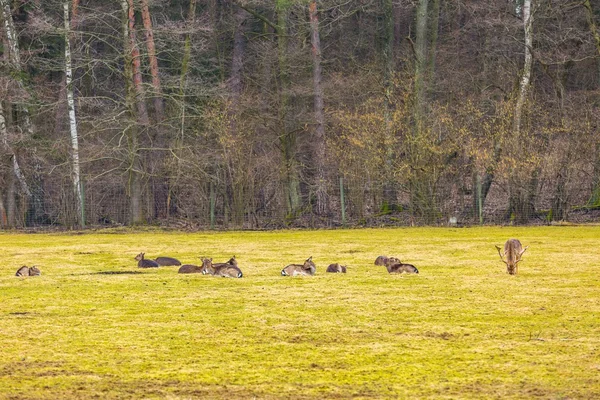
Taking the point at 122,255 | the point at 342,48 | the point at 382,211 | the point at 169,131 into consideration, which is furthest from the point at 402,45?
the point at 122,255

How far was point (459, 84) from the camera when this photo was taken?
36.0 metres

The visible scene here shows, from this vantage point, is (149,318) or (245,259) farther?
(245,259)

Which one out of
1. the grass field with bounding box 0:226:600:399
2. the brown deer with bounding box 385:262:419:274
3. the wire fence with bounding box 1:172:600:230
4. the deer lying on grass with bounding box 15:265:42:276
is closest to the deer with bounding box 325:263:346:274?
the grass field with bounding box 0:226:600:399

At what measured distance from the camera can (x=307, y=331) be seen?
31.4ft

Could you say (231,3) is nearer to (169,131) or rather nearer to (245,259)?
(169,131)

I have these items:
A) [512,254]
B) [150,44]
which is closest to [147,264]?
[512,254]

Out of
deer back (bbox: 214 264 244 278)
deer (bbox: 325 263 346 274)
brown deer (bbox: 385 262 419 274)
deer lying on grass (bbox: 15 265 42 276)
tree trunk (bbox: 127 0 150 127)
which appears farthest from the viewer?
tree trunk (bbox: 127 0 150 127)

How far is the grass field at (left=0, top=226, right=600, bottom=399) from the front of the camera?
723cm

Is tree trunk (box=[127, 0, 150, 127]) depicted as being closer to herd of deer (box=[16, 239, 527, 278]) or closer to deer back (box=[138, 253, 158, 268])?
deer back (box=[138, 253, 158, 268])

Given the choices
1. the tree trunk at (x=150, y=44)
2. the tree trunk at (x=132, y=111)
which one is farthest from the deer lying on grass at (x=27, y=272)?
the tree trunk at (x=150, y=44)

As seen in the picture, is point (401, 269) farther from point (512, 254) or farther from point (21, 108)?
point (21, 108)

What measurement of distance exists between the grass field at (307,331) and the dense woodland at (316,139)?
33.6 feet

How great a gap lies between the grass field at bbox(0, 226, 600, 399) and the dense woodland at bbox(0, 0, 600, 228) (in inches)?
403

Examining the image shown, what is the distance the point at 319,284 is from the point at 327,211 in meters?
15.9
